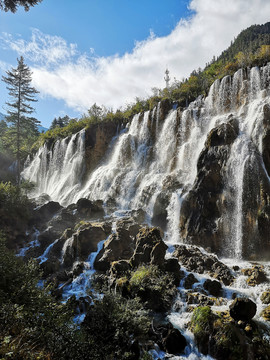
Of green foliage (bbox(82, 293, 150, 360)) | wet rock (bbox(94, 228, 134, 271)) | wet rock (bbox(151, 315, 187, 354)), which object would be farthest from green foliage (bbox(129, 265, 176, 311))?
wet rock (bbox(94, 228, 134, 271))

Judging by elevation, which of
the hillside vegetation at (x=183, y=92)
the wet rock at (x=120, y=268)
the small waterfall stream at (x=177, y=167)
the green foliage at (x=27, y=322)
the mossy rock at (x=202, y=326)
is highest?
the hillside vegetation at (x=183, y=92)

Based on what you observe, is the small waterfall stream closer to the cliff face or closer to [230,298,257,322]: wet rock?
the cliff face

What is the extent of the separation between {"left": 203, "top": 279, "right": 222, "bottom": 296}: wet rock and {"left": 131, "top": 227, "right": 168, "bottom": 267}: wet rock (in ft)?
7.38

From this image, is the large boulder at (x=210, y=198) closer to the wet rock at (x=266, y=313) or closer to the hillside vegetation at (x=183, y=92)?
the wet rock at (x=266, y=313)

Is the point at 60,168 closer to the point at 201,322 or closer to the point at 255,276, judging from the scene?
the point at 255,276

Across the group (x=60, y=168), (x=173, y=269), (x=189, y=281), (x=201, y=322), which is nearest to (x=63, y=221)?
(x=173, y=269)

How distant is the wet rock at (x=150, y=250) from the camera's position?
37.9 ft

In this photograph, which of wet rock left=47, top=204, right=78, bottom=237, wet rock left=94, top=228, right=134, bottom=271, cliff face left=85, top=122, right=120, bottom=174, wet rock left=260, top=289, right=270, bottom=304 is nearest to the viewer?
wet rock left=260, top=289, right=270, bottom=304

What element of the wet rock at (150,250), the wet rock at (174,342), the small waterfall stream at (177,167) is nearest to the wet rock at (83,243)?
the small waterfall stream at (177,167)

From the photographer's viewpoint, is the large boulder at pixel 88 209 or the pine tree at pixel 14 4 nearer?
the pine tree at pixel 14 4

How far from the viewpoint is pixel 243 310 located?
762 centimetres

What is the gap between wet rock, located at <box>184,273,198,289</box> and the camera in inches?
420

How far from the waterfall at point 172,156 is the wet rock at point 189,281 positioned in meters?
3.85

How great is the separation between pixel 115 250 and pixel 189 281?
15.1 feet
